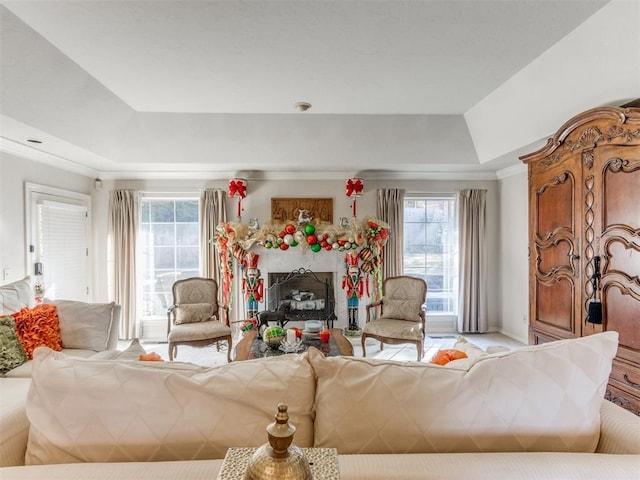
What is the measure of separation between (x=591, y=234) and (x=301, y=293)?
361 cm

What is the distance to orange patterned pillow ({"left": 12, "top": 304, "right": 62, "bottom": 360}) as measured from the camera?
8.43ft

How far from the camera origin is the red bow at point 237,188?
488cm

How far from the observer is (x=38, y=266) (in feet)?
12.6

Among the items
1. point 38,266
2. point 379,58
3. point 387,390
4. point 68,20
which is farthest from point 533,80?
point 38,266

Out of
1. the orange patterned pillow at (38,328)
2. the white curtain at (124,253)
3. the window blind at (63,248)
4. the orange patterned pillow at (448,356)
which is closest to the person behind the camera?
the orange patterned pillow at (448,356)

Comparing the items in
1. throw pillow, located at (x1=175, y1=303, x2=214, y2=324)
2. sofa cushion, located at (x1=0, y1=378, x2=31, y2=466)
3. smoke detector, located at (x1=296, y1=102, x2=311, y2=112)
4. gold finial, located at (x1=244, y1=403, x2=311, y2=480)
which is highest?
smoke detector, located at (x1=296, y1=102, x2=311, y2=112)

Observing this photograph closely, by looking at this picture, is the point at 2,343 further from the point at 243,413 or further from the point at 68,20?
the point at 243,413

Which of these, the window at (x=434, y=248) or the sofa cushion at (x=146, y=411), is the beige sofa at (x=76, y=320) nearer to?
the sofa cushion at (x=146, y=411)

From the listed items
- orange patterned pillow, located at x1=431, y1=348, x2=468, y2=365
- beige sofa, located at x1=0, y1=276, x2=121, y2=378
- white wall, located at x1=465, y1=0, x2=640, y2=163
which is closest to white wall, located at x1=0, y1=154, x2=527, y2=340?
white wall, located at x1=465, y1=0, x2=640, y2=163

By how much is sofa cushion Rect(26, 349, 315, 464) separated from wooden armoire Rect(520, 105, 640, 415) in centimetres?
204

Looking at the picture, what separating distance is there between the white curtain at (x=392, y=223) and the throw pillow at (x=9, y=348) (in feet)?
13.2

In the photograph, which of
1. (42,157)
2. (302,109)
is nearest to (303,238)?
(302,109)

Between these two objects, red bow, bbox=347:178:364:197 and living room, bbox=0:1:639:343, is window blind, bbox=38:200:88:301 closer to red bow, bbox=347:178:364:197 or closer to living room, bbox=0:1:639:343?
living room, bbox=0:1:639:343

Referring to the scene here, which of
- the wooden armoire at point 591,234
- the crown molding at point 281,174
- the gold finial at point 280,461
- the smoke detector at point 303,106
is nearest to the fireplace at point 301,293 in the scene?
the crown molding at point 281,174
